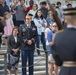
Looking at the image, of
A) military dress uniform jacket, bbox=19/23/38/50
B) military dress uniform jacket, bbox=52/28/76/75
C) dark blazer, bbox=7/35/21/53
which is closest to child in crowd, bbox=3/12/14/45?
dark blazer, bbox=7/35/21/53

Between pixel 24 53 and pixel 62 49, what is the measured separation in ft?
17.2

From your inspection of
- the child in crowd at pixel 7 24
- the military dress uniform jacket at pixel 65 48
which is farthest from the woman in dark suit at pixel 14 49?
the military dress uniform jacket at pixel 65 48

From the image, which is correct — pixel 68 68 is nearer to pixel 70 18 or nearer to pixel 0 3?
pixel 70 18

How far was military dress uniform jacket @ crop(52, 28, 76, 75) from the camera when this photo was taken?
480cm

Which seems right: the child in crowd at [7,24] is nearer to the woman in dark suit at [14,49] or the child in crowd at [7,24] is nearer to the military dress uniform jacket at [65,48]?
the woman in dark suit at [14,49]

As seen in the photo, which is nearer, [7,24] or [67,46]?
[67,46]

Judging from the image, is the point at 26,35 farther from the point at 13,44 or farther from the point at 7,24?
the point at 7,24

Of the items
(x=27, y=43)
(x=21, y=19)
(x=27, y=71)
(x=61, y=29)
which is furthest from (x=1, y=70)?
(x=61, y=29)

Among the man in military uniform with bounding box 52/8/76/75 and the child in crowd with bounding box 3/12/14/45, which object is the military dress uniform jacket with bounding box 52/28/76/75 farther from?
the child in crowd with bounding box 3/12/14/45

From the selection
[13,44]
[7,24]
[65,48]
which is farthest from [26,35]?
[65,48]

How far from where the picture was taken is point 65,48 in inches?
190

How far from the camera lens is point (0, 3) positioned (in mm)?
13641

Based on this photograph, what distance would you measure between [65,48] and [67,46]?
1.5 inches

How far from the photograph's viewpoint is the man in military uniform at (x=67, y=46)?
481cm
